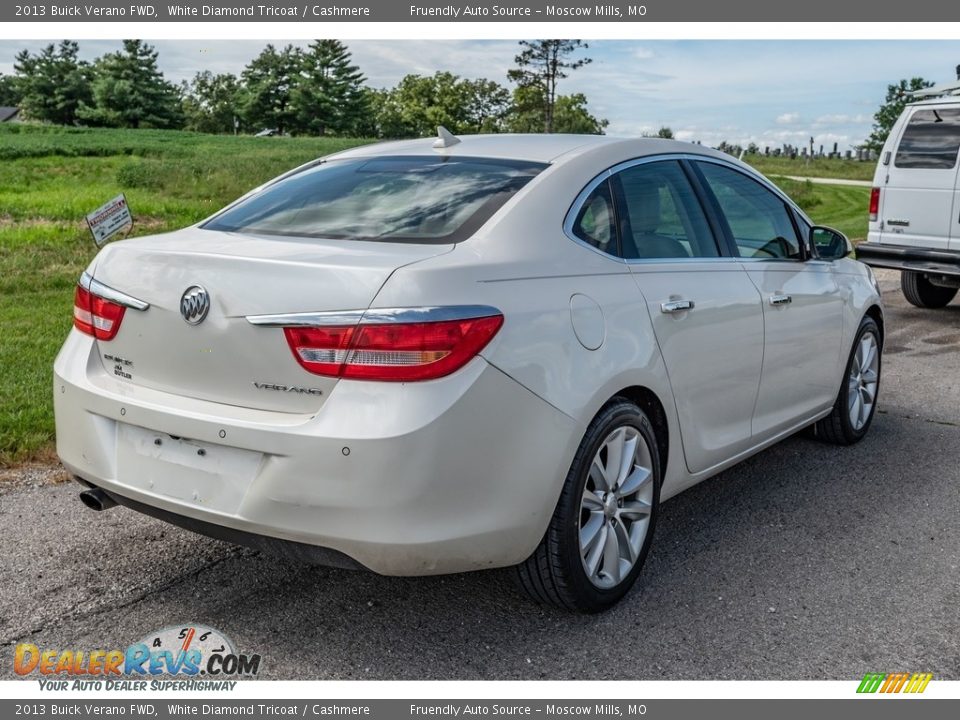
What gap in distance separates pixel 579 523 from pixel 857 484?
235 cm

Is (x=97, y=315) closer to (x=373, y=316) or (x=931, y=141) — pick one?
(x=373, y=316)

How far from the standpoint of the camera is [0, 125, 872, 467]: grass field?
609 centimetres

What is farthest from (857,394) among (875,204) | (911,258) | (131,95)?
(131,95)

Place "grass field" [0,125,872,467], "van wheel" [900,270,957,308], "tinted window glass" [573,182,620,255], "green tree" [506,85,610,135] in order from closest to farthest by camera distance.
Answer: "tinted window glass" [573,182,620,255], "grass field" [0,125,872,467], "van wheel" [900,270,957,308], "green tree" [506,85,610,135]

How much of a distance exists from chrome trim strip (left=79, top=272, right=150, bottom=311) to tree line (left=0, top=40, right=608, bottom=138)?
57960mm

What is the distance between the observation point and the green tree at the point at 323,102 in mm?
79625

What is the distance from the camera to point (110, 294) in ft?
10.7

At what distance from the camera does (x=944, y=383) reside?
730cm

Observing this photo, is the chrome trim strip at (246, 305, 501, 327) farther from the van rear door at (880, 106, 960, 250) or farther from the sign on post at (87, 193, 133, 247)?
the van rear door at (880, 106, 960, 250)

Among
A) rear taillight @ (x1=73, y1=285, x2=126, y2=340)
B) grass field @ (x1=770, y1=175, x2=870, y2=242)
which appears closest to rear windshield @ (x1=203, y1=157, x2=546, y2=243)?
rear taillight @ (x1=73, y1=285, x2=126, y2=340)

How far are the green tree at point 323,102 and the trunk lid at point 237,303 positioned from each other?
79507 mm

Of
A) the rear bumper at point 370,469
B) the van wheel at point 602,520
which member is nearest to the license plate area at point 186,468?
the rear bumper at point 370,469

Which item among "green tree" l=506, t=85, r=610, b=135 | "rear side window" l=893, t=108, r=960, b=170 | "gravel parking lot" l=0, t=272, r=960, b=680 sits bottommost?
"gravel parking lot" l=0, t=272, r=960, b=680

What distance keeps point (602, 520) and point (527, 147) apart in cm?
Result: 151
